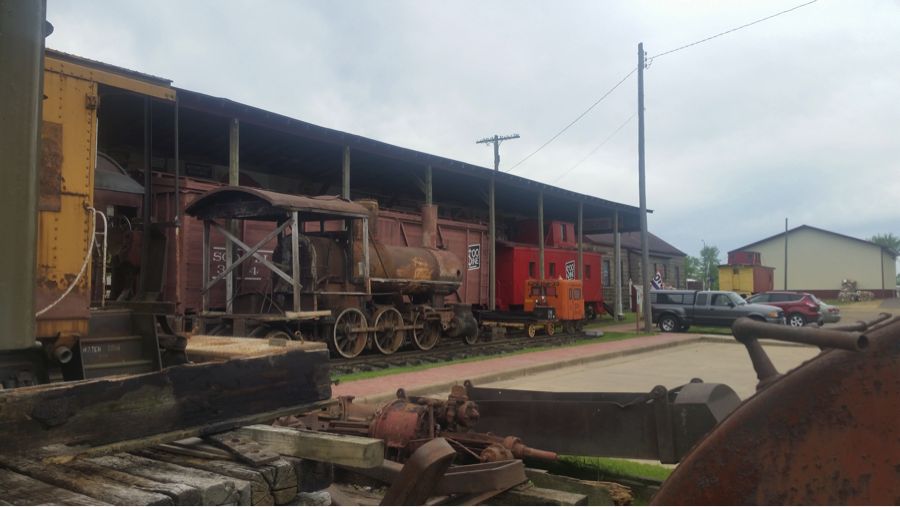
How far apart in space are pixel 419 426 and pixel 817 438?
2911mm

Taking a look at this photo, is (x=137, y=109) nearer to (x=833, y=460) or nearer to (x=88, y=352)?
(x=88, y=352)

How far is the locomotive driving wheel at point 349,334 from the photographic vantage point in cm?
1203

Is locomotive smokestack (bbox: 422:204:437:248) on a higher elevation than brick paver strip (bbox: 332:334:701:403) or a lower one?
higher

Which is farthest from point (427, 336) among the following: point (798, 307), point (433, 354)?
point (798, 307)

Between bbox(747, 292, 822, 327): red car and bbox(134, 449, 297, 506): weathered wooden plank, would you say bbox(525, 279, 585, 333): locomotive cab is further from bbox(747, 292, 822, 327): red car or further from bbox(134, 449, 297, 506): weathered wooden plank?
bbox(134, 449, 297, 506): weathered wooden plank

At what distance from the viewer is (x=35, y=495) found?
5.98 ft

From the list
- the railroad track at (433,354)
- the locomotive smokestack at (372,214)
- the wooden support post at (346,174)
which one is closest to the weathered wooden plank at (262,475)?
the railroad track at (433,354)

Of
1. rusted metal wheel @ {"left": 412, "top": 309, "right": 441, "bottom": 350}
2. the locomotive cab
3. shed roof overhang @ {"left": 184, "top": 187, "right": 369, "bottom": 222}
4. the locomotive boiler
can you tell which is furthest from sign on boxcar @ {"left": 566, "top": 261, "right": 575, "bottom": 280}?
shed roof overhang @ {"left": 184, "top": 187, "right": 369, "bottom": 222}

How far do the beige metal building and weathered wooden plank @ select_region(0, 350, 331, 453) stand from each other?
62192 millimetres

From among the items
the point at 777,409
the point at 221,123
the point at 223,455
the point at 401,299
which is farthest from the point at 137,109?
the point at 777,409

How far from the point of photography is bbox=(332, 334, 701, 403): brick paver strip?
333 inches

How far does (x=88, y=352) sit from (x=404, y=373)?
7.15m

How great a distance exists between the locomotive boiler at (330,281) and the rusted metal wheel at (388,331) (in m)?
0.02

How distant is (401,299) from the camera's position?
48.2 ft
